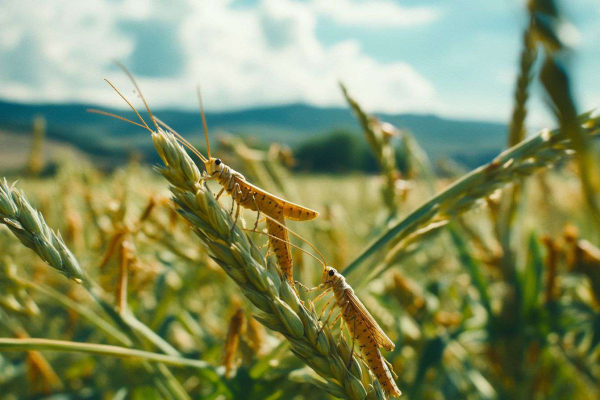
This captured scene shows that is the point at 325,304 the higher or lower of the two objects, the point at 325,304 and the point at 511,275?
the higher

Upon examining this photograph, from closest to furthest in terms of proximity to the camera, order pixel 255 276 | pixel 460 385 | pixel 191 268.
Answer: pixel 255 276 → pixel 460 385 → pixel 191 268

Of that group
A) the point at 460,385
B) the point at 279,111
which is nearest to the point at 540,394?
the point at 460,385

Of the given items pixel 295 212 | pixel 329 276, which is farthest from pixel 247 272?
pixel 295 212

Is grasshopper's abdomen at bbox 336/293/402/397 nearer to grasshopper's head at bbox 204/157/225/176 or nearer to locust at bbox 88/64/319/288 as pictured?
locust at bbox 88/64/319/288

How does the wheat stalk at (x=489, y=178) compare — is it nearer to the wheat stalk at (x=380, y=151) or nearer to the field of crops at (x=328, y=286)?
the field of crops at (x=328, y=286)

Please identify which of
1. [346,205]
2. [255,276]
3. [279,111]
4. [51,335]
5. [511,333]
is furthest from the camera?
[279,111]

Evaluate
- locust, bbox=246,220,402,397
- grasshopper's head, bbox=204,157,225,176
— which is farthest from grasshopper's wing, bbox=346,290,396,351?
grasshopper's head, bbox=204,157,225,176

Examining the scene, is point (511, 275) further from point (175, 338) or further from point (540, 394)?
point (175, 338)
